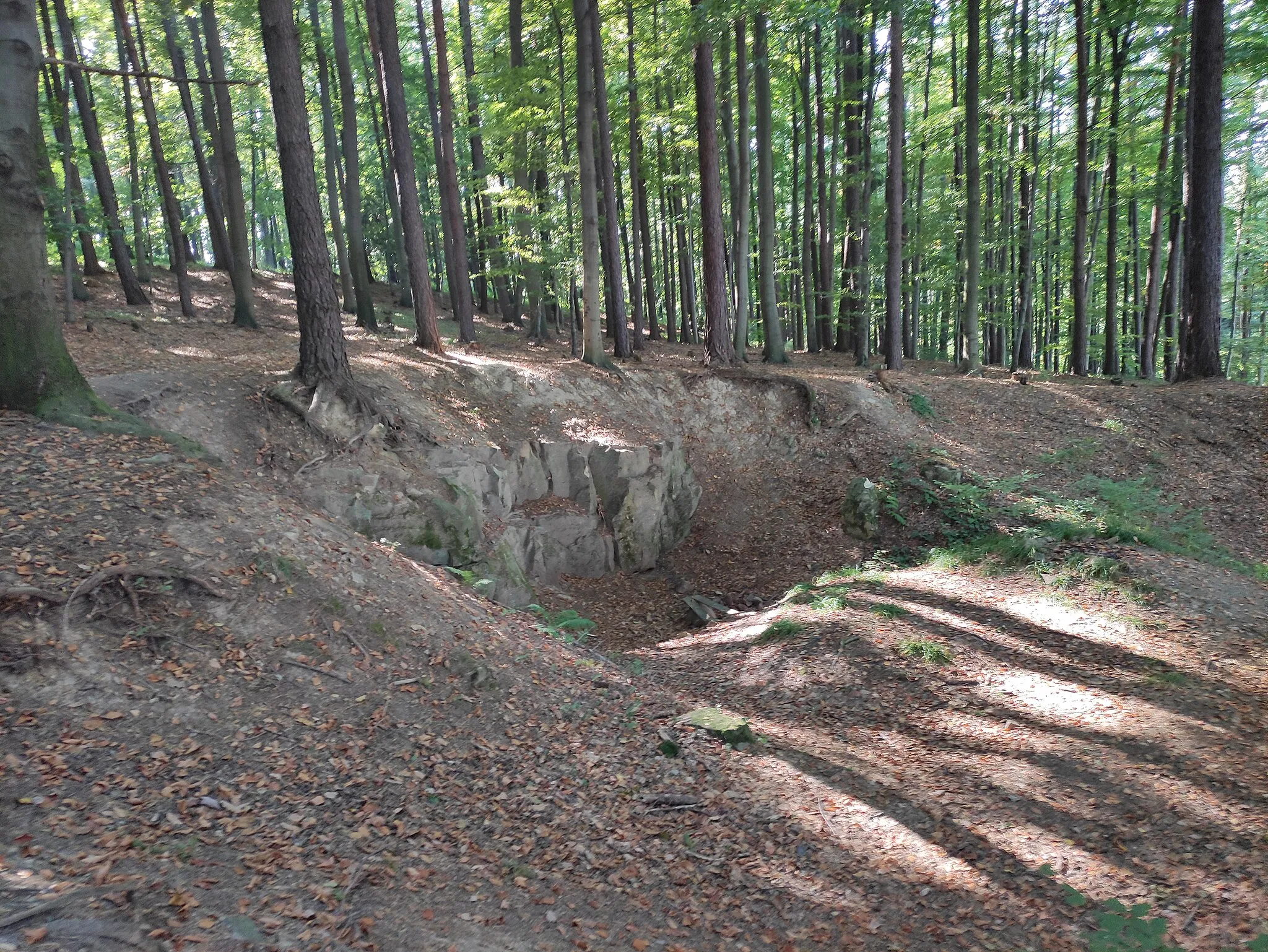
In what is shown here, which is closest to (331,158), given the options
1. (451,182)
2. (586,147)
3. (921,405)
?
(451,182)

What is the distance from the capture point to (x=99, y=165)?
16.5 metres

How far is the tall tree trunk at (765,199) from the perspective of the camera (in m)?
16.1

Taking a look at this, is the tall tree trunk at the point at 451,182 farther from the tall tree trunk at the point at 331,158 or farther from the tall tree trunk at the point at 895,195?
the tall tree trunk at the point at 895,195

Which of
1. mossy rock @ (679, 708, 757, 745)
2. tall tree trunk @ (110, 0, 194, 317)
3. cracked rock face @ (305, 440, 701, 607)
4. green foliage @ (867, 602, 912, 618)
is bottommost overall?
green foliage @ (867, 602, 912, 618)

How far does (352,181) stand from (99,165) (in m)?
5.53

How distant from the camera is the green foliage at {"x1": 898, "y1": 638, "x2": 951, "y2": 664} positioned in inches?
315

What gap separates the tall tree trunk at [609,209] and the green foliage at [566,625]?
26.7ft

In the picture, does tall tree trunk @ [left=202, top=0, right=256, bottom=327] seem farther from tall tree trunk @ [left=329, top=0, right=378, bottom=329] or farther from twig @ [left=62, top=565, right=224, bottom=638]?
twig @ [left=62, top=565, right=224, bottom=638]

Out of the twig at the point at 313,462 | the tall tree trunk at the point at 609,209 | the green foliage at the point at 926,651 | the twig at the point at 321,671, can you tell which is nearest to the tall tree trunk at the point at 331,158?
the tall tree trunk at the point at 609,209

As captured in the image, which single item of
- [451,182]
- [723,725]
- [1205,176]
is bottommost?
[723,725]

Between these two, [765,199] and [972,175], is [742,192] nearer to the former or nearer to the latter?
[765,199]

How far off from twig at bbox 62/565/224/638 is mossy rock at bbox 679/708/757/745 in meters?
4.21

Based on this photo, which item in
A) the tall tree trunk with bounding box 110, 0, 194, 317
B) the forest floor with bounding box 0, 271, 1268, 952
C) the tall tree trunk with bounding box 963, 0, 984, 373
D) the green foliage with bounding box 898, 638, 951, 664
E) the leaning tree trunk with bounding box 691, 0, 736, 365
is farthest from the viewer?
the tall tree trunk with bounding box 963, 0, 984, 373

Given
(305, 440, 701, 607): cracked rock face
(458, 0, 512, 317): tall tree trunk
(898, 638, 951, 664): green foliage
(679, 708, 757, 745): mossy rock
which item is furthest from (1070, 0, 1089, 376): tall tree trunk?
(679, 708, 757, 745): mossy rock
